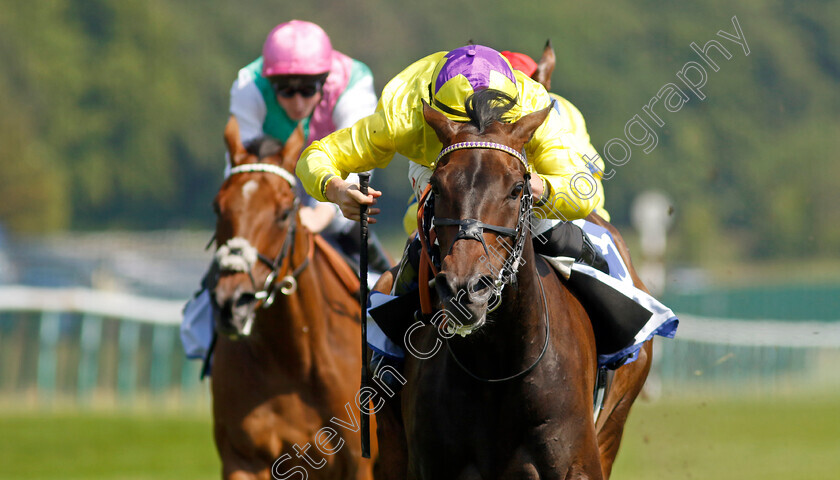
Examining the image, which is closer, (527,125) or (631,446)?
(527,125)

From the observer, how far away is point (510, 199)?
3.37 metres

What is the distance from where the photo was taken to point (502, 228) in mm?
3307

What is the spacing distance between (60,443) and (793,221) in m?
35.4

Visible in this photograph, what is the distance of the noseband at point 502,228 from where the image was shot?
3.24 metres

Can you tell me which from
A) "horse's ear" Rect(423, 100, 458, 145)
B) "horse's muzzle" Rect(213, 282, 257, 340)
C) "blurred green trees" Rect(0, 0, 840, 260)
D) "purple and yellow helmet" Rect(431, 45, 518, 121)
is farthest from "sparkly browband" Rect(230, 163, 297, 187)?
"blurred green trees" Rect(0, 0, 840, 260)

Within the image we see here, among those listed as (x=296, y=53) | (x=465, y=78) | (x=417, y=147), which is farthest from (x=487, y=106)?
(x=296, y=53)

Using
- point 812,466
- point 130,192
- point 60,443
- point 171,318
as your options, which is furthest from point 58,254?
point 130,192

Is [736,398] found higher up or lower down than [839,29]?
lower down

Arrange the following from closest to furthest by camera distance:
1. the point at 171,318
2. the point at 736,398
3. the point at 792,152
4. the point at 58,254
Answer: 1. the point at 171,318
2. the point at 736,398
3. the point at 58,254
4. the point at 792,152

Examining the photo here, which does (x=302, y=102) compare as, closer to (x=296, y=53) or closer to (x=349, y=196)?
(x=296, y=53)

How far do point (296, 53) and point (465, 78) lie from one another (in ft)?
7.29

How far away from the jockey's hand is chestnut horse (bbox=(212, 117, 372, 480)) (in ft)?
4.27

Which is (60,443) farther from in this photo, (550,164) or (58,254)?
(58,254)

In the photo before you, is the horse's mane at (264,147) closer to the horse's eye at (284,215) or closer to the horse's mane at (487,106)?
the horse's eye at (284,215)
